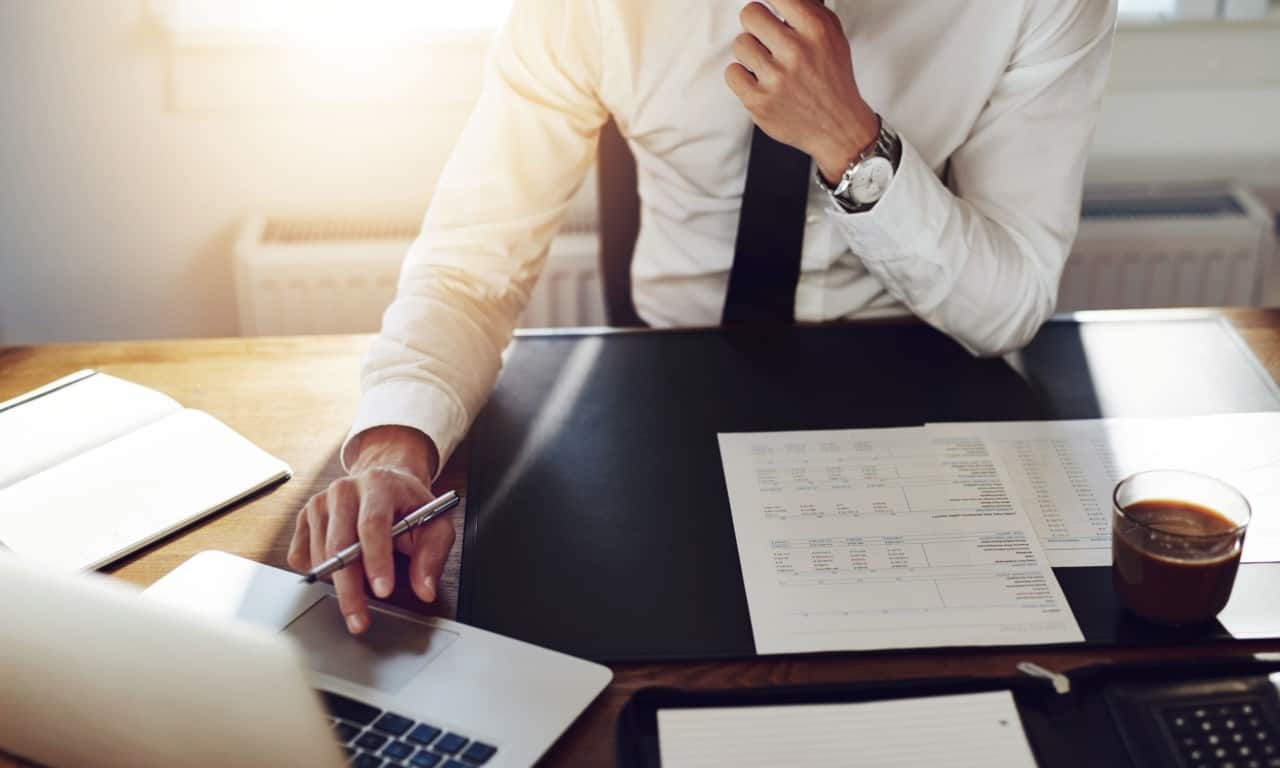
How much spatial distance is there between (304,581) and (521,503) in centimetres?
18

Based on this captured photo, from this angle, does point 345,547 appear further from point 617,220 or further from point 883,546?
point 617,220

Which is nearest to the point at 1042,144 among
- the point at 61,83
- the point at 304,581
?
the point at 304,581

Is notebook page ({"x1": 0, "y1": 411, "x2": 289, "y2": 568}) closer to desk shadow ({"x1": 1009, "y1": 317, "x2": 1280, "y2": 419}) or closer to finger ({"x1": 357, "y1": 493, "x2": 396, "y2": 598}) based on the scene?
finger ({"x1": 357, "y1": 493, "x2": 396, "y2": 598})

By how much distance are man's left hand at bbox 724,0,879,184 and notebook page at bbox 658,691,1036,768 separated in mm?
561

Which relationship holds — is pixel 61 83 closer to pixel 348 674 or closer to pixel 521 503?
pixel 521 503

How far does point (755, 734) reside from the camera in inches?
28.3

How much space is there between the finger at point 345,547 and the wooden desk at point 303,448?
4cm

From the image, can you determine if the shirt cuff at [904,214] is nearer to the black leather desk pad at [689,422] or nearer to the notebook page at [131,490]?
the black leather desk pad at [689,422]

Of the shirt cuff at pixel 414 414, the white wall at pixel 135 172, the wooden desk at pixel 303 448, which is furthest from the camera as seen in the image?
the white wall at pixel 135 172

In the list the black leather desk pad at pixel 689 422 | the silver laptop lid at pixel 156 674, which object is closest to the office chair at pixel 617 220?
the black leather desk pad at pixel 689 422

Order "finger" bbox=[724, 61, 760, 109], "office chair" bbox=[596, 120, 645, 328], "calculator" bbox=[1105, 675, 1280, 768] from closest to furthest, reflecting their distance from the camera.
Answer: "calculator" bbox=[1105, 675, 1280, 768], "finger" bbox=[724, 61, 760, 109], "office chair" bbox=[596, 120, 645, 328]

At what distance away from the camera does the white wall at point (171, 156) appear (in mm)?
1848

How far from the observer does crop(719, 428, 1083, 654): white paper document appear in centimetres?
82

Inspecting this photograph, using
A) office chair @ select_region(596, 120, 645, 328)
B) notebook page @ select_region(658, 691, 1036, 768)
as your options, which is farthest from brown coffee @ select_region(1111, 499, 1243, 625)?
office chair @ select_region(596, 120, 645, 328)
